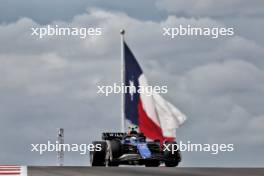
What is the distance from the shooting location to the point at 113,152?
27.5 m

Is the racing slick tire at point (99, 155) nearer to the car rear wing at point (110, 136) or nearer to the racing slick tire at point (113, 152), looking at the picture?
the racing slick tire at point (113, 152)

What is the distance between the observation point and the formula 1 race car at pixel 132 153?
2767 cm

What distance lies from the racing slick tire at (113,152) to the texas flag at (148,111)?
342 centimetres

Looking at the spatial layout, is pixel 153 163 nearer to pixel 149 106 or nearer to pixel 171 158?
pixel 171 158

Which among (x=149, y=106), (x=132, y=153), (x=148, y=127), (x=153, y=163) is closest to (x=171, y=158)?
(x=153, y=163)

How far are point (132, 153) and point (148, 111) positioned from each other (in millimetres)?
4294

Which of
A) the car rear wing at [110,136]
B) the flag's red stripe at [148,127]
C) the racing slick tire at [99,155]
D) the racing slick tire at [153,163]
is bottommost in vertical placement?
the racing slick tire at [153,163]

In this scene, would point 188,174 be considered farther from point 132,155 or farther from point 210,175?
point 132,155

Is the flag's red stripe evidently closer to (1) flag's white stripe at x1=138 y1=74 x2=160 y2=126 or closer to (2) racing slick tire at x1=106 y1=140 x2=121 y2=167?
(1) flag's white stripe at x1=138 y1=74 x2=160 y2=126

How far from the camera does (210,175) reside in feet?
55.2

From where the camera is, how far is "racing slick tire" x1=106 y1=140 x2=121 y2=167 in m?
27.5

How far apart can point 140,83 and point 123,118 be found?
8.90ft

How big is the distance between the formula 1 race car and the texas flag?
2369mm

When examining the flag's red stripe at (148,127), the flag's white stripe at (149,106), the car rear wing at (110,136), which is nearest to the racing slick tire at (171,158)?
the car rear wing at (110,136)
